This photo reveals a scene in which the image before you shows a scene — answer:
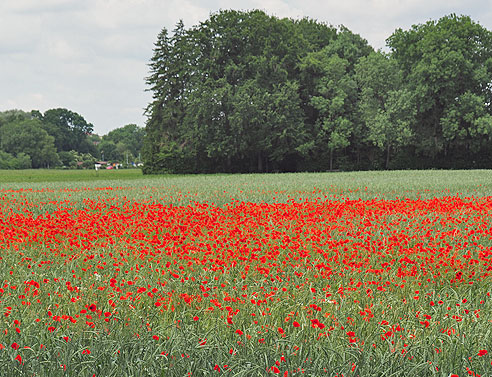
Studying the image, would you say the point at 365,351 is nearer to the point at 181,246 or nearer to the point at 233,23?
the point at 181,246

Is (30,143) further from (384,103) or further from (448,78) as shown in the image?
(448,78)

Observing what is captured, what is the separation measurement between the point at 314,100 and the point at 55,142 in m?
87.5

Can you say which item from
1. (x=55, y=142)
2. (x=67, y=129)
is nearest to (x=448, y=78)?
(x=55, y=142)

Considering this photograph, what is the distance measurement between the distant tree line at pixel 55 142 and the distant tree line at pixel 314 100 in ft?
163

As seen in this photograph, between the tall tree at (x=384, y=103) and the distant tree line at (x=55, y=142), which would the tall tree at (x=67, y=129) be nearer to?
the distant tree line at (x=55, y=142)

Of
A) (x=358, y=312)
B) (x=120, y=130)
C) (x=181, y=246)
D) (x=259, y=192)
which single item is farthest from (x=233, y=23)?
(x=120, y=130)

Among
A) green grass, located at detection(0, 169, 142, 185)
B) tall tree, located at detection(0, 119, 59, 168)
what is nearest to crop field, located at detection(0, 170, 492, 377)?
green grass, located at detection(0, 169, 142, 185)

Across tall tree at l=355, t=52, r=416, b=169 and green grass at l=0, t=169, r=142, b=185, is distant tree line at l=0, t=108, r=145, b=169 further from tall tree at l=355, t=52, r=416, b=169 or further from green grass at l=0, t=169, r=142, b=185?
tall tree at l=355, t=52, r=416, b=169

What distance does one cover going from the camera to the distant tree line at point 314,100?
41.8m

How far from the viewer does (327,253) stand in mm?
6617

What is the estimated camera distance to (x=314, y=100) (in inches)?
1785

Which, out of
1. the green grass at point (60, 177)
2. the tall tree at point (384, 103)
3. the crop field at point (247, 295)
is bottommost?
the crop field at point (247, 295)

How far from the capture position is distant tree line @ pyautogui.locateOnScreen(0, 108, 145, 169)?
3664 inches

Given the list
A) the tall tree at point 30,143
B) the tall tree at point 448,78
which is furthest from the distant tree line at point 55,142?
the tall tree at point 448,78
